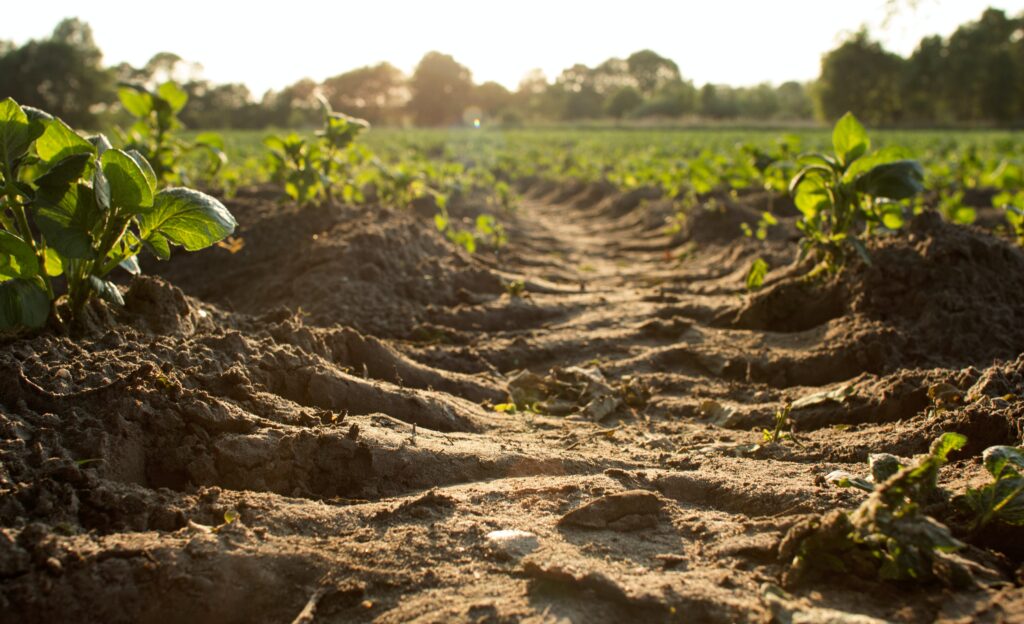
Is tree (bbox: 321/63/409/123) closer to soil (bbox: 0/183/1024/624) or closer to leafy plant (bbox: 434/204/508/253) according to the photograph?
leafy plant (bbox: 434/204/508/253)

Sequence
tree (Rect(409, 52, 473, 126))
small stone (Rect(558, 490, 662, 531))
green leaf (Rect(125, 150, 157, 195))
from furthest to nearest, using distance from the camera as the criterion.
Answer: tree (Rect(409, 52, 473, 126)) < green leaf (Rect(125, 150, 157, 195)) < small stone (Rect(558, 490, 662, 531))

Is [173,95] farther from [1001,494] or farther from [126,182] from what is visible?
[1001,494]

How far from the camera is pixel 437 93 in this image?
7638 centimetres

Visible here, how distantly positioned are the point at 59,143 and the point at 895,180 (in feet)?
12.8

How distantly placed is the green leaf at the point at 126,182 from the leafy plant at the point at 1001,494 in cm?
252

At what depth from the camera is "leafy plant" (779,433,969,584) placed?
156cm

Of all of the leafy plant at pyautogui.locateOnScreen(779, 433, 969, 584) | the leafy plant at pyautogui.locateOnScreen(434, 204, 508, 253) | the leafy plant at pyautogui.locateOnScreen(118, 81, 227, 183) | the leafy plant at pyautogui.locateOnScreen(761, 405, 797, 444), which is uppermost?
the leafy plant at pyautogui.locateOnScreen(118, 81, 227, 183)

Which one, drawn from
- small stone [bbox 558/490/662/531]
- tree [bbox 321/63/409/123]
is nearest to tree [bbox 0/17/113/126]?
tree [bbox 321/63/409/123]

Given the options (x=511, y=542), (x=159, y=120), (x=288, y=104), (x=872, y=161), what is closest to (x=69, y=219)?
(x=511, y=542)

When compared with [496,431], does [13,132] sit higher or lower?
higher

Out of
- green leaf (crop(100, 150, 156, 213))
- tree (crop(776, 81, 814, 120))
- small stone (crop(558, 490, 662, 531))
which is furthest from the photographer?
tree (crop(776, 81, 814, 120))

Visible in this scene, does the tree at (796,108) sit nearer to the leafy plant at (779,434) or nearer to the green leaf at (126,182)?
the leafy plant at (779,434)

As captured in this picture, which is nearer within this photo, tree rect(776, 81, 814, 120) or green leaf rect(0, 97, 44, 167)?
green leaf rect(0, 97, 44, 167)

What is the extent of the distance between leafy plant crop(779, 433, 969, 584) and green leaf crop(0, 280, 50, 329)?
2250mm
